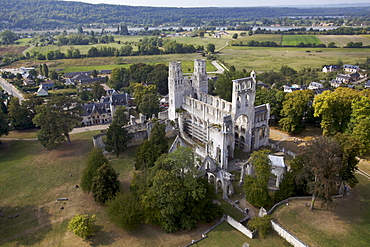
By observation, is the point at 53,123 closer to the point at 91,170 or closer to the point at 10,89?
the point at 91,170

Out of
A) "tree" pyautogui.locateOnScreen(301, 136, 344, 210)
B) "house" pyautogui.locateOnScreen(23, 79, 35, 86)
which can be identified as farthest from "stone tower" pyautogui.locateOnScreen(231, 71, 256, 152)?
"house" pyautogui.locateOnScreen(23, 79, 35, 86)

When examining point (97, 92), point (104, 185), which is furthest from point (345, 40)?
point (104, 185)

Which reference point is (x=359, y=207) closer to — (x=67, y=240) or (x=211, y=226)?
(x=211, y=226)

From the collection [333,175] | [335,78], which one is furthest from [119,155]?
[335,78]

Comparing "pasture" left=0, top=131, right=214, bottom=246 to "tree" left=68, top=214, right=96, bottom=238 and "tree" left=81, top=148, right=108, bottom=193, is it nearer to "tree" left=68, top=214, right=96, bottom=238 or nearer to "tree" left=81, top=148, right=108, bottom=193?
"tree" left=68, top=214, right=96, bottom=238

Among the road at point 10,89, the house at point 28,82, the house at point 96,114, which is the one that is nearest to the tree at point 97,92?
the house at point 96,114

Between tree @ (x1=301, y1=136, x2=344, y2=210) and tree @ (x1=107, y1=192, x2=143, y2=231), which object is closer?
tree @ (x1=301, y1=136, x2=344, y2=210)
